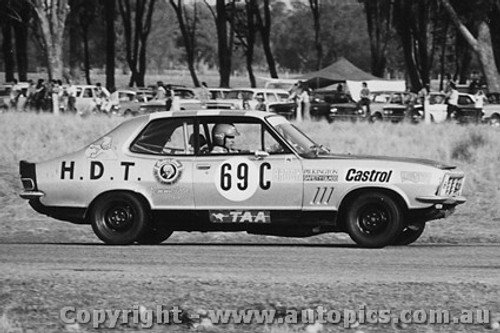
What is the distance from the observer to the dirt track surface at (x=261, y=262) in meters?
9.91

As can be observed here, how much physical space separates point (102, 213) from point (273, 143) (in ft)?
6.44

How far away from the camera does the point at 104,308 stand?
834cm

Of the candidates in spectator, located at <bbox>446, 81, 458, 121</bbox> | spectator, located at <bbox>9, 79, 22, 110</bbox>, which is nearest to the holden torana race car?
spectator, located at <bbox>446, 81, 458, 121</bbox>

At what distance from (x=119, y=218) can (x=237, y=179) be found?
4.37ft

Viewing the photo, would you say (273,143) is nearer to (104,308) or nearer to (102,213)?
(102,213)

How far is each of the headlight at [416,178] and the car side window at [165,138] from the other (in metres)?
2.29

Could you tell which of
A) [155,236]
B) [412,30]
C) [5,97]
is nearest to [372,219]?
[155,236]

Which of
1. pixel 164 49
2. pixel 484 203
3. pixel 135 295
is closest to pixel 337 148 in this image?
pixel 484 203

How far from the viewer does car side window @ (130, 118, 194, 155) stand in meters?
12.6

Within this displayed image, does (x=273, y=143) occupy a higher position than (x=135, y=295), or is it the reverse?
(x=273, y=143)

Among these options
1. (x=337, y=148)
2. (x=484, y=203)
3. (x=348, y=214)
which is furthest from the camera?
(x=337, y=148)

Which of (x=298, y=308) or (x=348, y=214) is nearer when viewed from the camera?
(x=298, y=308)

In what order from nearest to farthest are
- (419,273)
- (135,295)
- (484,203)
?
(135,295) → (419,273) → (484,203)

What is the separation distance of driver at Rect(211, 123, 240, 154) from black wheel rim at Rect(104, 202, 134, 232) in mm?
1146
